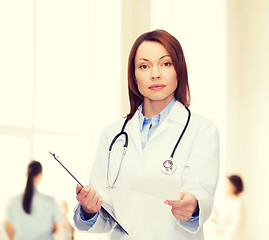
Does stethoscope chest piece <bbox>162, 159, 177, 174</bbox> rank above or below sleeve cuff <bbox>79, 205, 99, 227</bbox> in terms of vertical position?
above

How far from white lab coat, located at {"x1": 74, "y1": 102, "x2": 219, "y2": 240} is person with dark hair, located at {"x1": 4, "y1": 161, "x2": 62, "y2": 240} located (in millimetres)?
254

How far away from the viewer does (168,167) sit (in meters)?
1.20

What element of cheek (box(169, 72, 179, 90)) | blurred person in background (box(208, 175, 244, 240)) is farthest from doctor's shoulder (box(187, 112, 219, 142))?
blurred person in background (box(208, 175, 244, 240))

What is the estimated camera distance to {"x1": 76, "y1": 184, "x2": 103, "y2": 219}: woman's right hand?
116 centimetres

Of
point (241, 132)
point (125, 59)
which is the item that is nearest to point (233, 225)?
point (241, 132)

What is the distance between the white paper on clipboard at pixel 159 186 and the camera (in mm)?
1071

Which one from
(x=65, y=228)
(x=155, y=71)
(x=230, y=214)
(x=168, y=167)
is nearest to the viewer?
(x=168, y=167)

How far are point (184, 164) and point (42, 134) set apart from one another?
0.60 metres

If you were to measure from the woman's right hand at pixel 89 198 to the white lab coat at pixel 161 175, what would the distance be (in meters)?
0.09

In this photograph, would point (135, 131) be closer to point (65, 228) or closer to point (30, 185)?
point (30, 185)

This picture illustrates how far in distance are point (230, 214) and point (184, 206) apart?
82.2 inches
